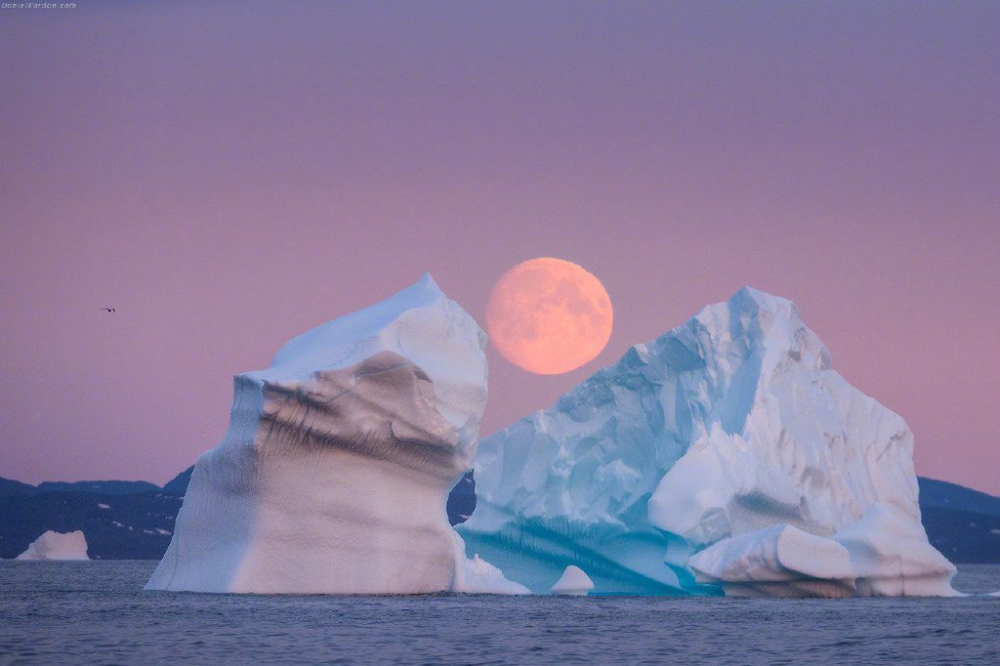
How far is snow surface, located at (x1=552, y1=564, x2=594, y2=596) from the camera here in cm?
2397

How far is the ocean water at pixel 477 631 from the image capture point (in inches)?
474

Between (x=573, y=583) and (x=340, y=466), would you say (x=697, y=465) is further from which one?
(x=340, y=466)

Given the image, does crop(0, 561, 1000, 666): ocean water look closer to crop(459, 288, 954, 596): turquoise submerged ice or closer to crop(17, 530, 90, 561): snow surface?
crop(459, 288, 954, 596): turquoise submerged ice

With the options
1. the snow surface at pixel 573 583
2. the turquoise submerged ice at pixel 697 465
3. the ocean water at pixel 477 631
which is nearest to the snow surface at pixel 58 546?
the turquoise submerged ice at pixel 697 465

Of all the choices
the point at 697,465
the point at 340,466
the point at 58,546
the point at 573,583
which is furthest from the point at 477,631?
the point at 58,546

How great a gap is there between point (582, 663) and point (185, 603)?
7.67 metres

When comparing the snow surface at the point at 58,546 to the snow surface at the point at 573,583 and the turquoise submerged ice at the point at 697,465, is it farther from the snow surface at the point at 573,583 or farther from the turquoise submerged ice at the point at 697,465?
the snow surface at the point at 573,583

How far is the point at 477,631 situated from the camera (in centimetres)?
1456

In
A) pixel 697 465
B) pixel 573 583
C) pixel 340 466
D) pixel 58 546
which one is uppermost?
pixel 58 546

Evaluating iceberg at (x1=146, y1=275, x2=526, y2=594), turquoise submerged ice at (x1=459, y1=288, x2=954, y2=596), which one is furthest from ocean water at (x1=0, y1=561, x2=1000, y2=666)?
turquoise submerged ice at (x1=459, y1=288, x2=954, y2=596)

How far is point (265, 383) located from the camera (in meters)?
16.5

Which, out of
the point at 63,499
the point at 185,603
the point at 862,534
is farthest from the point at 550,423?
the point at 63,499

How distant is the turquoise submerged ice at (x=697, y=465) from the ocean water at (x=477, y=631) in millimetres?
2042

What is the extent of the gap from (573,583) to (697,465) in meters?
3.54
